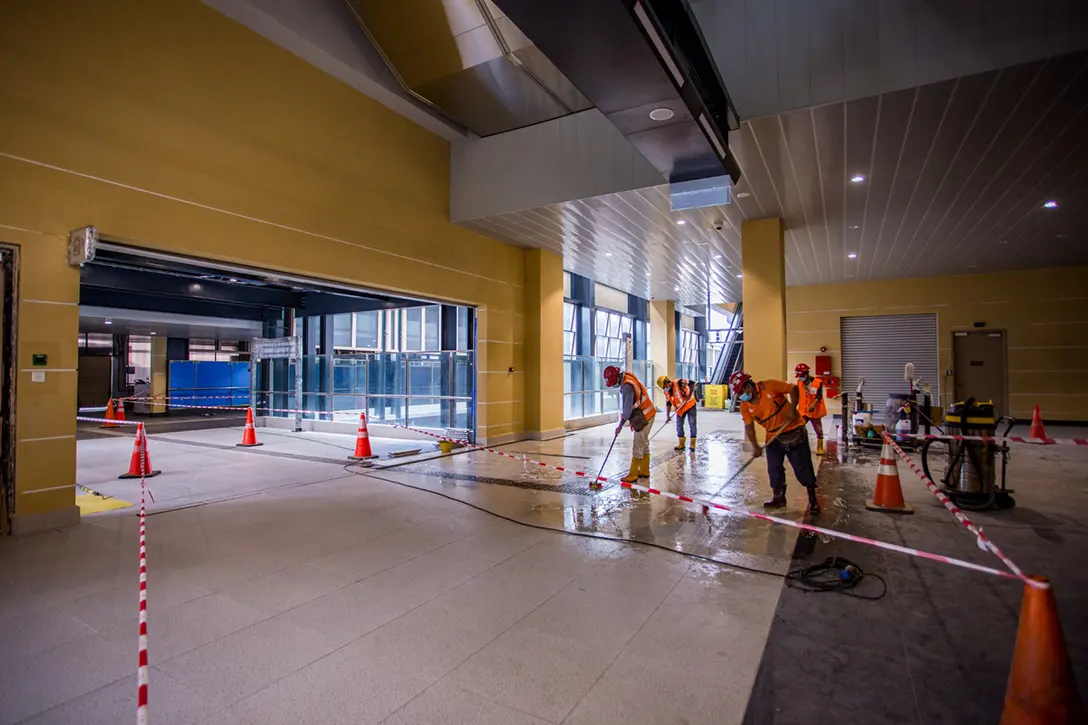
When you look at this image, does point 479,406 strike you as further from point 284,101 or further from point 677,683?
point 677,683

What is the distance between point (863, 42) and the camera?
6.07m

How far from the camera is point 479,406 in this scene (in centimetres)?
1172

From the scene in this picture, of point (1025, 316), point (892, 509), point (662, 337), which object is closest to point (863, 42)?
point (892, 509)

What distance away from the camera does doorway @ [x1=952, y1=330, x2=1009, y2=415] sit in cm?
1567

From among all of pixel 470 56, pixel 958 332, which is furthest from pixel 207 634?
pixel 958 332

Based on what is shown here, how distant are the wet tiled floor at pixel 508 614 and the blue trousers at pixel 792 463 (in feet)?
1.13

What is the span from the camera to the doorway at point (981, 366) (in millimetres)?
15672

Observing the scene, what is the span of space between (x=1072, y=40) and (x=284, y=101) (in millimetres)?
9218

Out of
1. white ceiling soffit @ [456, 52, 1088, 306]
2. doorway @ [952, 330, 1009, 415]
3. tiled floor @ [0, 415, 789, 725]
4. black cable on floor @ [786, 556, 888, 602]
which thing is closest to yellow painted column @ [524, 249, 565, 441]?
white ceiling soffit @ [456, 52, 1088, 306]

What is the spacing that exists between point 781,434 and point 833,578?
2.21 metres

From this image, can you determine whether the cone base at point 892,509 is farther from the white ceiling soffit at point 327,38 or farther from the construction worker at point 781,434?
the white ceiling soffit at point 327,38

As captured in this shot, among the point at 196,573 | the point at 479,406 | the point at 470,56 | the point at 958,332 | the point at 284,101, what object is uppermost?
the point at 470,56

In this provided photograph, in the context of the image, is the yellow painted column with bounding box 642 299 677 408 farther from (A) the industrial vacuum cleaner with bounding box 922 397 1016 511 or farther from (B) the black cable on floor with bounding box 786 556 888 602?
(B) the black cable on floor with bounding box 786 556 888 602

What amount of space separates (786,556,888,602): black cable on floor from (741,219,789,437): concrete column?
243 inches
